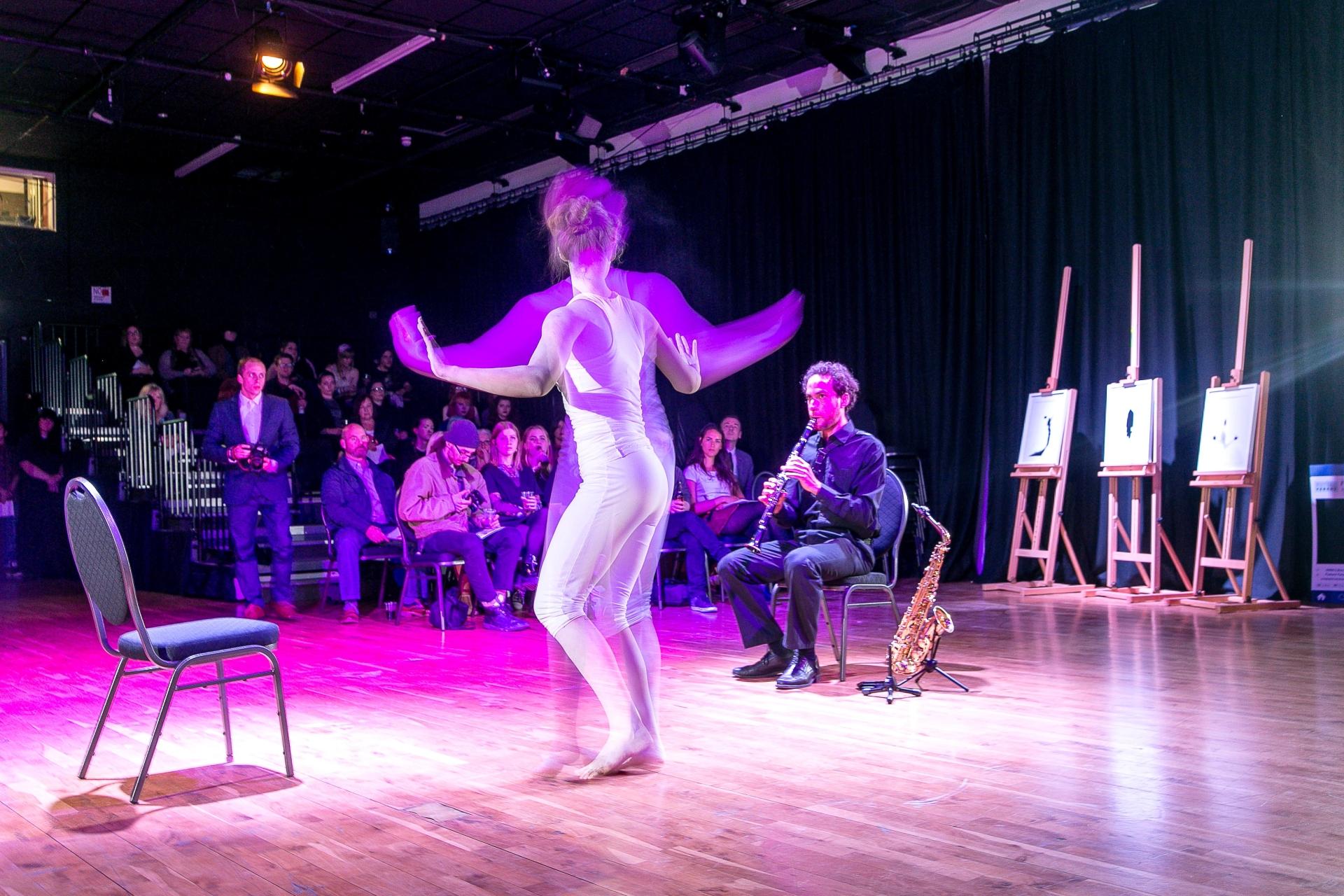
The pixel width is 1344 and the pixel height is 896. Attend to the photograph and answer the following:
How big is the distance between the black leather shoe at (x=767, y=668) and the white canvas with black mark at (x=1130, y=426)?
366 cm

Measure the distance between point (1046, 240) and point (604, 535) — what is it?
6.59m

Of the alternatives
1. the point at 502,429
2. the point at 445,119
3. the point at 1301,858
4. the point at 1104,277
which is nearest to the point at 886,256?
the point at 1104,277

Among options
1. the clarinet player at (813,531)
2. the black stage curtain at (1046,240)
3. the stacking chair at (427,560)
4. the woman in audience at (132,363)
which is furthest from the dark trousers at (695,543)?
the woman in audience at (132,363)

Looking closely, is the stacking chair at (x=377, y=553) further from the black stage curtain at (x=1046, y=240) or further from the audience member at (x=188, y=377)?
the audience member at (x=188, y=377)

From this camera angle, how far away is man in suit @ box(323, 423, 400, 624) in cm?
761

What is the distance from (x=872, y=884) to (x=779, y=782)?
871 millimetres

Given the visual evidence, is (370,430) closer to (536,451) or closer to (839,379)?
(536,451)

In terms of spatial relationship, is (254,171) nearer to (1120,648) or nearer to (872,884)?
(1120,648)

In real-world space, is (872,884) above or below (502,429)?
below

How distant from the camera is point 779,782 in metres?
3.29

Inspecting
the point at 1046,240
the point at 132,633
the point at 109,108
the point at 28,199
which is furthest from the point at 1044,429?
the point at 28,199

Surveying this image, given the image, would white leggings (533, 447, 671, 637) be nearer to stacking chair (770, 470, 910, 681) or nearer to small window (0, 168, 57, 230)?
stacking chair (770, 470, 910, 681)

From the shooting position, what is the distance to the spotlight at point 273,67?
8.62 m

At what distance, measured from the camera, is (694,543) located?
8.03 m
